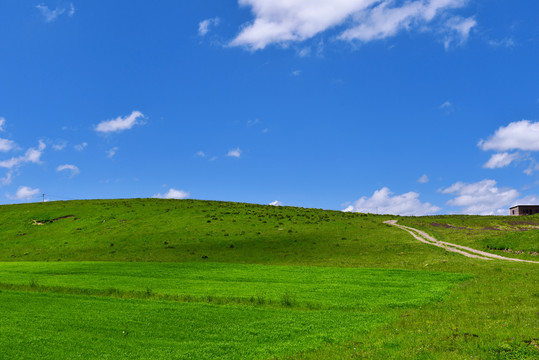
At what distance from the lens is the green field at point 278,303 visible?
1633cm

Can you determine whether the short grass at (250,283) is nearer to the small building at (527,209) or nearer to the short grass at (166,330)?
the short grass at (166,330)

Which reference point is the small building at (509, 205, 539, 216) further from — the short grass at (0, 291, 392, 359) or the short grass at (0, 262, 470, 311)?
the short grass at (0, 291, 392, 359)

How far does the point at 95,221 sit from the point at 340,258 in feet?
203

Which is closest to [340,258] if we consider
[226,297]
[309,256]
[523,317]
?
[309,256]

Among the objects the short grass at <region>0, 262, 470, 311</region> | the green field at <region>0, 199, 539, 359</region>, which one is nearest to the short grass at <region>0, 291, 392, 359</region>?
the green field at <region>0, 199, 539, 359</region>

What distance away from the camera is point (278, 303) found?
2511 centimetres

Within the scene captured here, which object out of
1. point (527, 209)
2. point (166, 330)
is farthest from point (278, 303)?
point (527, 209)

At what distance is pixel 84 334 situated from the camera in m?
18.4

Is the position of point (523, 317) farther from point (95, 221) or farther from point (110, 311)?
point (95, 221)

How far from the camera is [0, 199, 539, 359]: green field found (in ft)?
53.6

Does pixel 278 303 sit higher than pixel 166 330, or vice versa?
pixel 278 303

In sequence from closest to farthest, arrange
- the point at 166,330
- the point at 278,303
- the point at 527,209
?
the point at 166,330
the point at 278,303
the point at 527,209

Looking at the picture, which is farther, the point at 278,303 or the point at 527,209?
the point at 527,209

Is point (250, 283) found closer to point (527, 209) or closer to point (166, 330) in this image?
point (166, 330)
